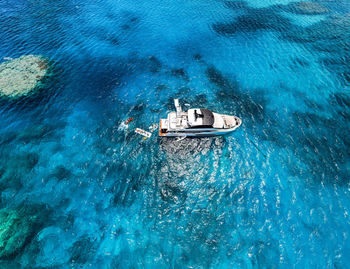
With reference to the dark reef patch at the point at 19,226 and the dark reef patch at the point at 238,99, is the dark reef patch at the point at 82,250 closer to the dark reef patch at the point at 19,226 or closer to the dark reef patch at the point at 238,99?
the dark reef patch at the point at 19,226

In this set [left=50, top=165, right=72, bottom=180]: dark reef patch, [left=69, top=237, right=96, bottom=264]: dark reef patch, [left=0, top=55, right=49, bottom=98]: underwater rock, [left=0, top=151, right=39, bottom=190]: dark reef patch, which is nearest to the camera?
[left=69, top=237, right=96, bottom=264]: dark reef patch

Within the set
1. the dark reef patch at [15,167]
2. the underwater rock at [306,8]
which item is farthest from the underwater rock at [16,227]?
the underwater rock at [306,8]

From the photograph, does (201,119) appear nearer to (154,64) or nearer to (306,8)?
(154,64)

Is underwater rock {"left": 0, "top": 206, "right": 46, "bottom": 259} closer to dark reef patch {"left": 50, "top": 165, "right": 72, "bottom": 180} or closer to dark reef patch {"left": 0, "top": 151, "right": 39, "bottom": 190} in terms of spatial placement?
dark reef patch {"left": 0, "top": 151, "right": 39, "bottom": 190}

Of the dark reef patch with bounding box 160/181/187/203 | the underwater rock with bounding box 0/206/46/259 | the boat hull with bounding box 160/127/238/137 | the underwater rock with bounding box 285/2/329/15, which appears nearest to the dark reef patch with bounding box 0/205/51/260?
the underwater rock with bounding box 0/206/46/259

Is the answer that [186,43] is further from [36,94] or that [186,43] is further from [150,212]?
[150,212]
